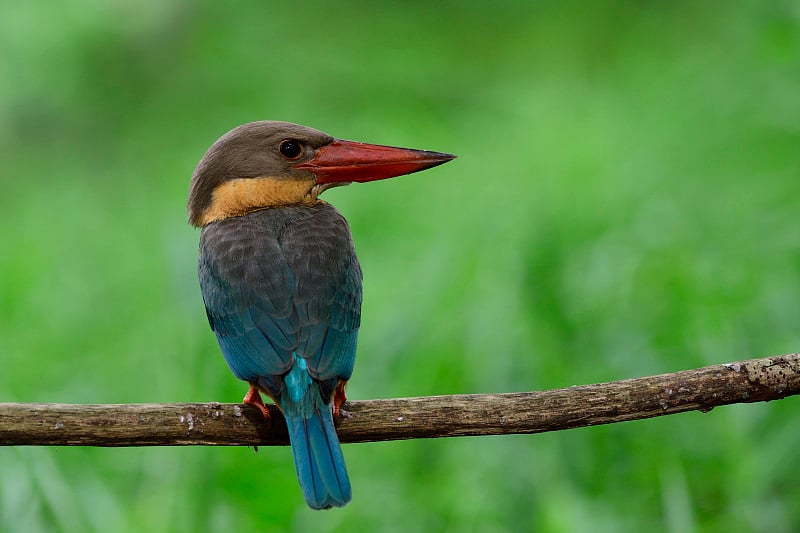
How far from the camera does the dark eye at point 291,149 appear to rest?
3088 mm

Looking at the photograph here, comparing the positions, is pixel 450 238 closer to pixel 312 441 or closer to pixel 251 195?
pixel 251 195

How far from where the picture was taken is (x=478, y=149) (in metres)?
6.47

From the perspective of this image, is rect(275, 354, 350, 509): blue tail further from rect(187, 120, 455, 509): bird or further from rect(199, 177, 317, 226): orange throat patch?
rect(199, 177, 317, 226): orange throat patch

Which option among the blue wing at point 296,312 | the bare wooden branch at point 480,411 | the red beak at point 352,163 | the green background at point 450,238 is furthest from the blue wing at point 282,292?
the green background at point 450,238

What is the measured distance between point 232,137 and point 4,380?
5.50ft

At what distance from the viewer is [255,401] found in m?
2.53

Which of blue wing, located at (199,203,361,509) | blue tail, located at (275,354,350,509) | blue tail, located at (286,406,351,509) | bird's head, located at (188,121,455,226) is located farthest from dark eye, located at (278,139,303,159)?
blue tail, located at (286,406,351,509)

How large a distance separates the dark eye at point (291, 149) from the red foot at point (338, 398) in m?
0.77

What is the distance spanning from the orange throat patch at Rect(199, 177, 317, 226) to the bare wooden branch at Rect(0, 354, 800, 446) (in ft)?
2.82

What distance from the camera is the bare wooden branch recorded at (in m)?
2.19

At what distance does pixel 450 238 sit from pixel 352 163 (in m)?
1.95

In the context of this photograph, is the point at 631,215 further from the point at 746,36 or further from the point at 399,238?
the point at 746,36

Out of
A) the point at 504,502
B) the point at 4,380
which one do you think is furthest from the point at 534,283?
the point at 4,380

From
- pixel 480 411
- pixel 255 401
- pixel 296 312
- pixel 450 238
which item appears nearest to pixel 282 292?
pixel 296 312
